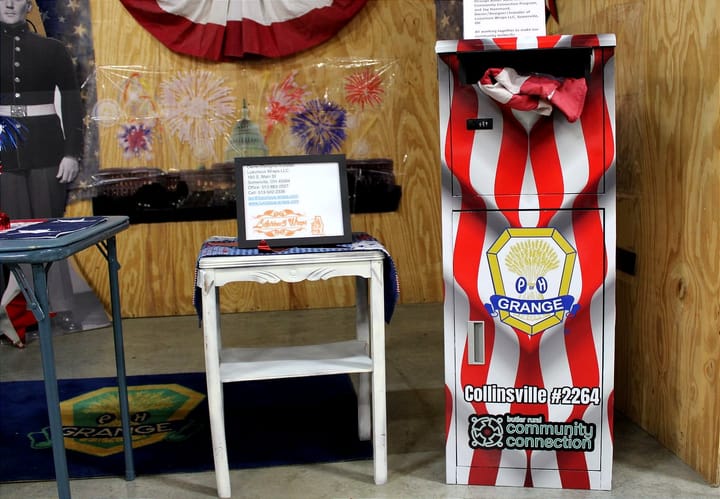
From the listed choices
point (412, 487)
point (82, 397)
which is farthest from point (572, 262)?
point (82, 397)

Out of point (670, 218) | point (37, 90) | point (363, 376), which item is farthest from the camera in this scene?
point (37, 90)

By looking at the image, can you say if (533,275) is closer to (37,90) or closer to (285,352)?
(285,352)

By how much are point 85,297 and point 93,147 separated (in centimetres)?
90

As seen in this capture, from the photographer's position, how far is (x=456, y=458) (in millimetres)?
2355

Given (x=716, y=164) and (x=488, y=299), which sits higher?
(x=716, y=164)

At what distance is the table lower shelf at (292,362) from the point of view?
226 cm

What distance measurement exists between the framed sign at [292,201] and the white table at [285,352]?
0.11 metres

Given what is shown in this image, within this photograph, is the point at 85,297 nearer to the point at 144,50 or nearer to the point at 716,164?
the point at 144,50

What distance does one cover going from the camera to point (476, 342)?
7.59 feet

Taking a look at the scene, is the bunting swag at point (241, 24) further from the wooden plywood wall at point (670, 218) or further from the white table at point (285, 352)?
the white table at point (285, 352)

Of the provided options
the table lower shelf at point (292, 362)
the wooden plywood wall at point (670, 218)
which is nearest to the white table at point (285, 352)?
the table lower shelf at point (292, 362)

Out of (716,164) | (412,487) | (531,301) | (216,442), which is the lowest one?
(412,487)

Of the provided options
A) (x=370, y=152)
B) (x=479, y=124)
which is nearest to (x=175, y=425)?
(x=479, y=124)

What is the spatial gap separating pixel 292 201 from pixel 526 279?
76 cm
